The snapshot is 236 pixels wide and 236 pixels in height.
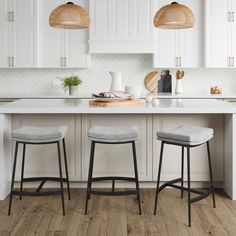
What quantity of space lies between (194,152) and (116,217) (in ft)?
3.95

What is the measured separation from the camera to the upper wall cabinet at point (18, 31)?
21.1 ft

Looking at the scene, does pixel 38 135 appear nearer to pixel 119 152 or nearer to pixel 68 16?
pixel 119 152

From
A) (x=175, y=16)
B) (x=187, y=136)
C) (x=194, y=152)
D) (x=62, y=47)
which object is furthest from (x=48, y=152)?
(x=62, y=47)

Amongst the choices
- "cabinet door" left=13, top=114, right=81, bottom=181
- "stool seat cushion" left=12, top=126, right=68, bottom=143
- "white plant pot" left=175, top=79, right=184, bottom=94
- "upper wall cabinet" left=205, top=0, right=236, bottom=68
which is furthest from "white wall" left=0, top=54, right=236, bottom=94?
"stool seat cushion" left=12, top=126, right=68, bottom=143

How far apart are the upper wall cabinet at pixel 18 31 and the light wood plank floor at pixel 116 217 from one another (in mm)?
2673

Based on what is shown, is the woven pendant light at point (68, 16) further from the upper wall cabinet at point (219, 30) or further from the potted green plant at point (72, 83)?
the upper wall cabinet at point (219, 30)

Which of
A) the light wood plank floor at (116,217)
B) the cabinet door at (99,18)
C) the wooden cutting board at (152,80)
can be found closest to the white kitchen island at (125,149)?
the light wood plank floor at (116,217)

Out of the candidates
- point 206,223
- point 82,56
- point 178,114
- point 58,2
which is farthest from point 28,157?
point 58,2

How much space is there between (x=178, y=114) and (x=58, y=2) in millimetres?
2893

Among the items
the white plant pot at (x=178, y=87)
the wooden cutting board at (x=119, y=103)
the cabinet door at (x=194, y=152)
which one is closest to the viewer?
the wooden cutting board at (x=119, y=103)

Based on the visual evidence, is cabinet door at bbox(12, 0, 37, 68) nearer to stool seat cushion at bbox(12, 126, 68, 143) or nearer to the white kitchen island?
the white kitchen island

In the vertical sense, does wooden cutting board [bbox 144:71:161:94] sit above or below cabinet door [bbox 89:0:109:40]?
below

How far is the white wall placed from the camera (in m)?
6.91

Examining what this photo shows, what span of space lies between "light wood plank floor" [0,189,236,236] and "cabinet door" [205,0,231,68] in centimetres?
260
